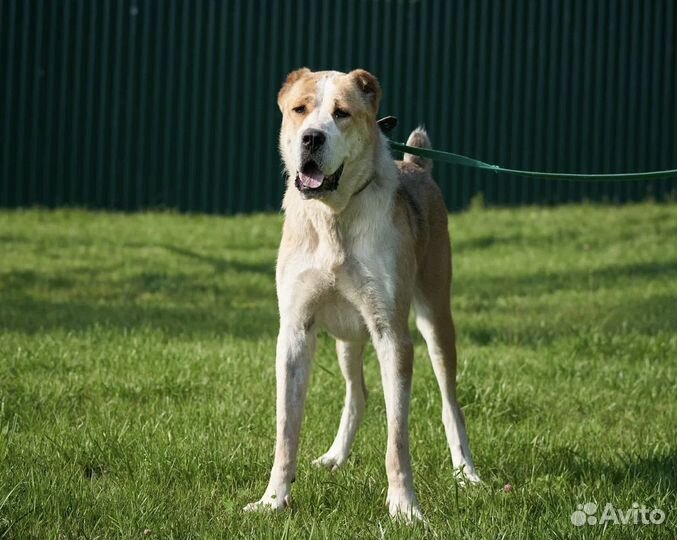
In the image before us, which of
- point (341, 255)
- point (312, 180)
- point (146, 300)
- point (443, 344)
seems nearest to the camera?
point (312, 180)

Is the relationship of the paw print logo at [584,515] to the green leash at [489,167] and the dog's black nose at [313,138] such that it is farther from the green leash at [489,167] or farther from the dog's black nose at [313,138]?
the dog's black nose at [313,138]

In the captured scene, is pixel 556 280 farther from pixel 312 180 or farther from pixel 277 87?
pixel 312 180

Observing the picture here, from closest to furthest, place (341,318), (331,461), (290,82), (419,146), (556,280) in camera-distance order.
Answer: (341,318)
(290,82)
(331,461)
(419,146)
(556,280)

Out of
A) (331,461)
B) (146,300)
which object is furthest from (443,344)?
(146,300)

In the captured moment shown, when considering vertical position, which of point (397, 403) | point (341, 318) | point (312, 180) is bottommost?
point (397, 403)

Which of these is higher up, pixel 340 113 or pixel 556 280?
pixel 340 113

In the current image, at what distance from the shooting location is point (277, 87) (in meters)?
13.3

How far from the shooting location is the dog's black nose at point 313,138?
3928 millimetres

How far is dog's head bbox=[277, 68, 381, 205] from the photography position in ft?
13.0

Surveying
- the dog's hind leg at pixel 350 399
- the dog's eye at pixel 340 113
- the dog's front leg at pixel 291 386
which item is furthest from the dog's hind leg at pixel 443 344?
the dog's eye at pixel 340 113

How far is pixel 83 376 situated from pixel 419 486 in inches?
85.9

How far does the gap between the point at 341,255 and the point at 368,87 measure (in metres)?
0.70

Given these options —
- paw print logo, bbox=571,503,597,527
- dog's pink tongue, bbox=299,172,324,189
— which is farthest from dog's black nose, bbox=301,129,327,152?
paw print logo, bbox=571,503,597,527

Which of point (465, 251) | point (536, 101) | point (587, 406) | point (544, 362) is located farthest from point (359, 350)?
point (536, 101)
